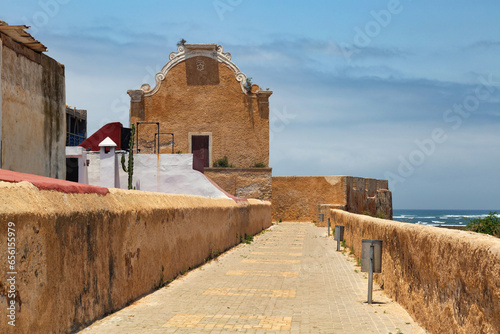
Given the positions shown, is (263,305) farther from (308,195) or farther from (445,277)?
(308,195)

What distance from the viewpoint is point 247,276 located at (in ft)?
37.6

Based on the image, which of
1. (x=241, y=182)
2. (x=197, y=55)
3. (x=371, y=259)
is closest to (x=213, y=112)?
(x=197, y=55)

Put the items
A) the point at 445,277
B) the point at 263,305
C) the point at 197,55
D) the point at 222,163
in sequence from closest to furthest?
1. the point at 445,277
2. the point at 263,305
3. the point at 222,163
4. the point at 197,55

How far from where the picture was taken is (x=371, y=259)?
8.52 metres

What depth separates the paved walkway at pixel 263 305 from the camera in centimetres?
673

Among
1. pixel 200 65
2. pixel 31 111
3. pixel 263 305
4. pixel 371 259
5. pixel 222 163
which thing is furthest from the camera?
pixel 200 65

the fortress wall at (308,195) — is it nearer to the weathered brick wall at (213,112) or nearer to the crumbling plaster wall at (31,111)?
the weathered brick wall at (213,112)

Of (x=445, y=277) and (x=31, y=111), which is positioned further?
(x=31, y=111)

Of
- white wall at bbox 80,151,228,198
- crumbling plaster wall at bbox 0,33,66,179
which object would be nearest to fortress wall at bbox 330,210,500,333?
crumbling plaster wall at bbox 0,33,66,179

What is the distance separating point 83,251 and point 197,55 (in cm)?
3282

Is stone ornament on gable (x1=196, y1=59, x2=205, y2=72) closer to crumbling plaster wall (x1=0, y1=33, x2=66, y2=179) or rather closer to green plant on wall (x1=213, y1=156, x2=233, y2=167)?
green plant on wall (x1=213, y1=156, x2=233, y2=167)

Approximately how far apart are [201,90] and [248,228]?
679 inches

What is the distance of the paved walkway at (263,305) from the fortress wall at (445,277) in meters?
0.37

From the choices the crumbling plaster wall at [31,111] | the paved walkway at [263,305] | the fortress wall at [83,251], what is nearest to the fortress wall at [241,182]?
the crumbling plaster wall at [31,111]
